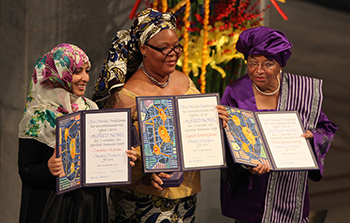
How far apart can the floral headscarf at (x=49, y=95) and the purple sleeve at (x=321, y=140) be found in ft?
4.67

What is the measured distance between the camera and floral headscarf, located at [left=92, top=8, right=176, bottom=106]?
2.73 meters

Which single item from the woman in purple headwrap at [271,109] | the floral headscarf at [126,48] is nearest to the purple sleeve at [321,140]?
the woman in purple headwrap at [271,109]

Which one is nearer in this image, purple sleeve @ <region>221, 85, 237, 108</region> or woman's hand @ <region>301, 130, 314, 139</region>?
woman's hand @ <region>301, 130, 314, 139</region>

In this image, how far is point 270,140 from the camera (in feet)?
9.21

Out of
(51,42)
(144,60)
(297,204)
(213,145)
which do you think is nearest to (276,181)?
(297,204)

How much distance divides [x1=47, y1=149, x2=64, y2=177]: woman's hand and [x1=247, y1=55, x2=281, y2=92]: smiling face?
1.21 meters

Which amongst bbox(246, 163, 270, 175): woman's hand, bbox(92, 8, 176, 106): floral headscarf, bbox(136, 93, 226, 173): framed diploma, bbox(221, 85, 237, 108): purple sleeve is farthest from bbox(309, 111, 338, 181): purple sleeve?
bbox(92, 8, 176, 106): floral headscarf

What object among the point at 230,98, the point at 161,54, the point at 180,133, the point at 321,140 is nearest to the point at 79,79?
the point at 161,54

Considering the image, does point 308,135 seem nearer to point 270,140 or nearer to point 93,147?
point 270,140

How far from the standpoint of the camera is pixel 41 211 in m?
2.47

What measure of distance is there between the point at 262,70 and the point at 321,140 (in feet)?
1.77

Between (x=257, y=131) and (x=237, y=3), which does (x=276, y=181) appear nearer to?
(x=257, y=131)

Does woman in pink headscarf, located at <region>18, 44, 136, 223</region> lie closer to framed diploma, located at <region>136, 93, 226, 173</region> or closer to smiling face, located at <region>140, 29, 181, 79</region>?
framed diploma, located at <region>136, 93, 226, 173</region>

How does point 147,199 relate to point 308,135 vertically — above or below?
below
